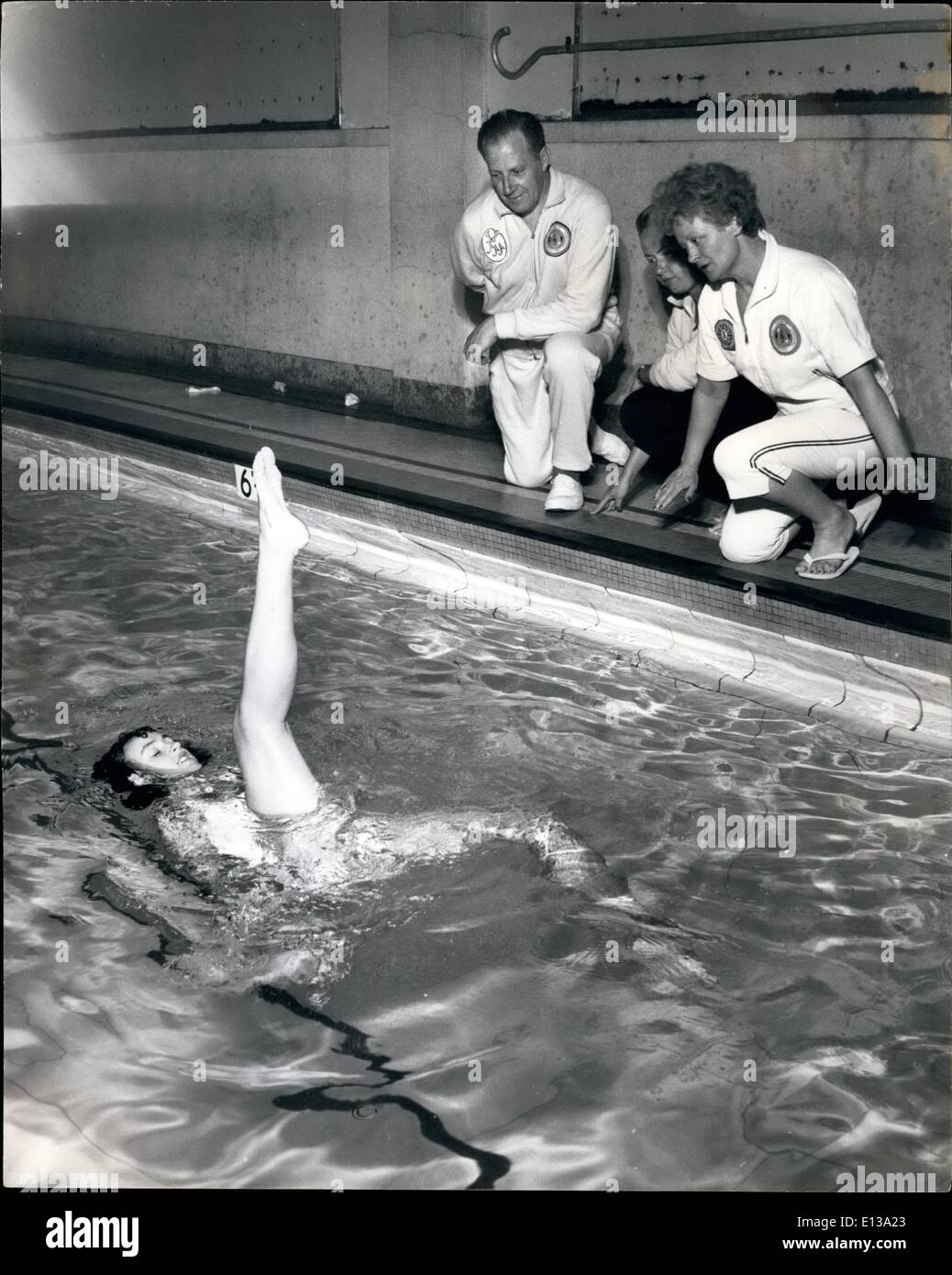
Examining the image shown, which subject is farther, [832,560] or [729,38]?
[729,38]

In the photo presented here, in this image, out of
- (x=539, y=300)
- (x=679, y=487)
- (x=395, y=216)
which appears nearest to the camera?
(x=679, y=487)

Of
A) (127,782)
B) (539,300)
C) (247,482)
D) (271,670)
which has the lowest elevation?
(127,782)

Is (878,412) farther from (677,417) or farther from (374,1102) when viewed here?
(374,1102)

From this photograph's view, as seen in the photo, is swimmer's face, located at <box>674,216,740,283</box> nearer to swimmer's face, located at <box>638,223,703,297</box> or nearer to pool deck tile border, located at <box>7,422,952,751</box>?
swimmer's face, located at <box>638,223,703,297</box>

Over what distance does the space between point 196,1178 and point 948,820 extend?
2047 millimetres

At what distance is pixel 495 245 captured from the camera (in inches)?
217

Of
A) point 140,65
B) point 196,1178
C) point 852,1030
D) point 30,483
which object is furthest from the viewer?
point 140,65

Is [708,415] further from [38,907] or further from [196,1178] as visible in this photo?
[196,1178]

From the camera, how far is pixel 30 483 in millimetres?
7047

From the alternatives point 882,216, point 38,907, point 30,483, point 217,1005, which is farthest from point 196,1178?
point 30,483

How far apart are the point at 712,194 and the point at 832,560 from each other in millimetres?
1227

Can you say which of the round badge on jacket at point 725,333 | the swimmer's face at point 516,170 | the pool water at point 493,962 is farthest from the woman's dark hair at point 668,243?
the pool water at point 493,962

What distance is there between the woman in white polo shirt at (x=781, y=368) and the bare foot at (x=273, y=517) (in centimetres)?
179

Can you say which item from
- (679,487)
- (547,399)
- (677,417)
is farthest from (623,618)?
(547,399)
